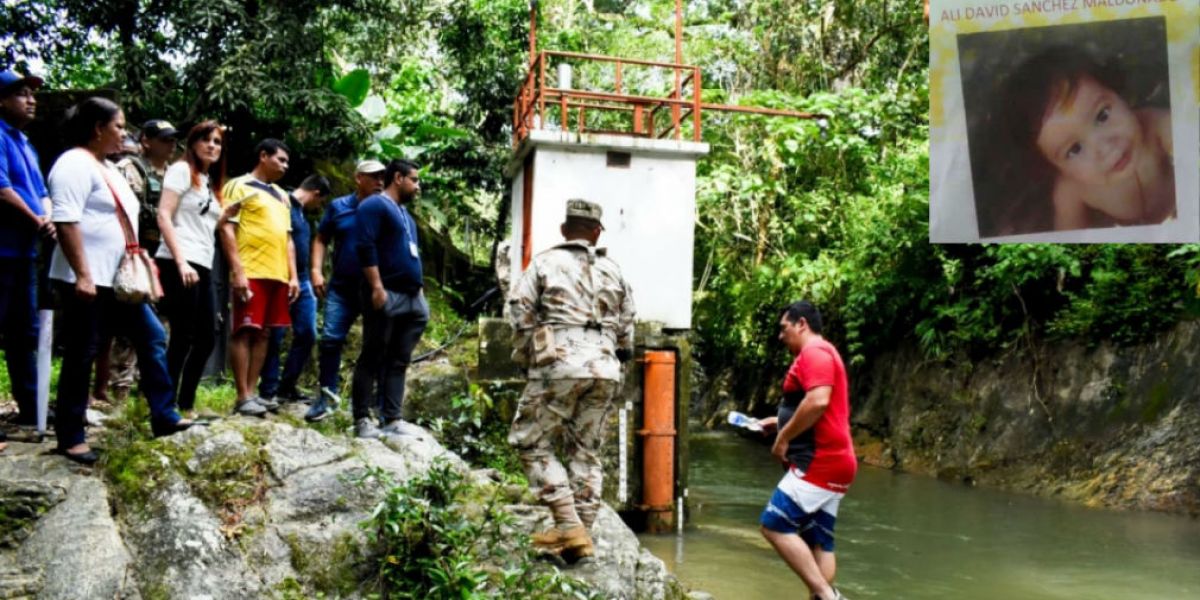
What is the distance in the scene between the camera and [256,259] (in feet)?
20.1

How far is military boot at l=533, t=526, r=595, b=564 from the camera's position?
498cm

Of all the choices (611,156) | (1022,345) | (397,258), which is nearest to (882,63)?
(1022,345)

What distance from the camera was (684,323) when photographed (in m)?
12.4

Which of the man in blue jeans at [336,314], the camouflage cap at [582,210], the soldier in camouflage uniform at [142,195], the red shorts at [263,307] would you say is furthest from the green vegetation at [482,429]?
the soldier in camouflage uniform at [142,195]

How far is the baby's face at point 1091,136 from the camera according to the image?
8.40ft

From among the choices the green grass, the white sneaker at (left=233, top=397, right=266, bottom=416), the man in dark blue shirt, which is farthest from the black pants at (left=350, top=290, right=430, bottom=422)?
the green grass

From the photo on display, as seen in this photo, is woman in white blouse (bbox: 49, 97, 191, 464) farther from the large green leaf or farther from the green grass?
the large green leaf

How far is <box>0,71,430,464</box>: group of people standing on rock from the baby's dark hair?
12.7ft

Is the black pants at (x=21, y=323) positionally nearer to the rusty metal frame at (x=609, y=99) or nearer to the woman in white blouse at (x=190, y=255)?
the woman in white blouse at (x=190, y=255)

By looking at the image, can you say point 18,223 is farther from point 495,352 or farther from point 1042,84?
point 495,352

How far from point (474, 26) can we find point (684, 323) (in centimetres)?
618

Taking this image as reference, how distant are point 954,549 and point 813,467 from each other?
17.6 ft

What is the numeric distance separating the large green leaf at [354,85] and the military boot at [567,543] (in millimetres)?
10615

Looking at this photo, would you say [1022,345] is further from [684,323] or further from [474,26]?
[474,26]
